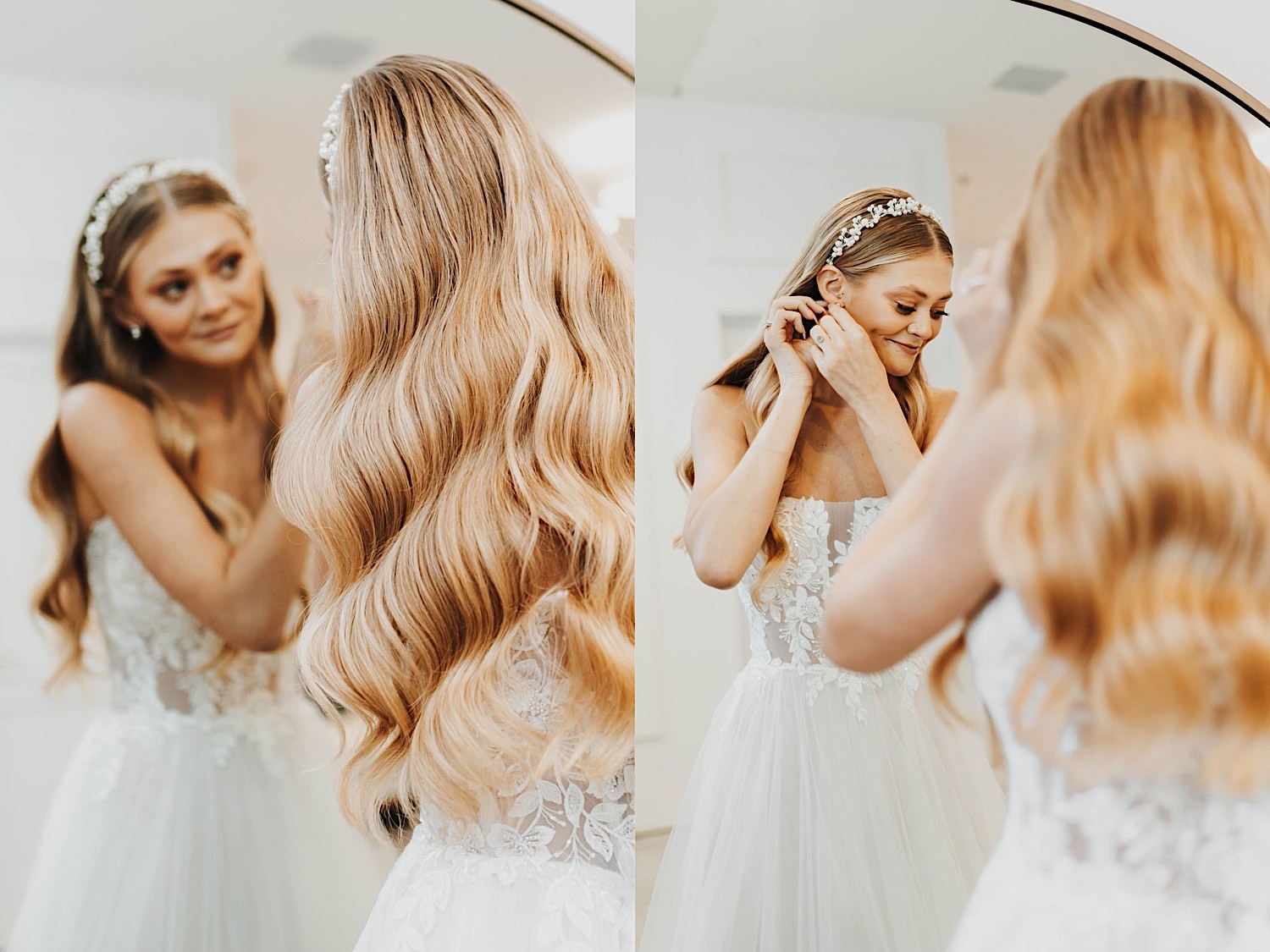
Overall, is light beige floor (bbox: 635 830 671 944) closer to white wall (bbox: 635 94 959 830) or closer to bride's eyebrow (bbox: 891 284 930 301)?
white wall (bbox: 635 94 959 830)


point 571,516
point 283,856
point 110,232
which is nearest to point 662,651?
point 571,516

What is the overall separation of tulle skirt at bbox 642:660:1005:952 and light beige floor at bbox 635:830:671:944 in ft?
0.14

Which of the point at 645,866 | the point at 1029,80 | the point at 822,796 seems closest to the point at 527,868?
the point at 645,866

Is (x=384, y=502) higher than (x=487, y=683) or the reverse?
higher

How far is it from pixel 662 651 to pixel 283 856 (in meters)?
0.61

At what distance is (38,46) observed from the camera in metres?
1.35

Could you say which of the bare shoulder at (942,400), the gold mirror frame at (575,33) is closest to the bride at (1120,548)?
the bare shoulder at (942,400)

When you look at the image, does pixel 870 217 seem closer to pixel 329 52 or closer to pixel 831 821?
pixel 831 821

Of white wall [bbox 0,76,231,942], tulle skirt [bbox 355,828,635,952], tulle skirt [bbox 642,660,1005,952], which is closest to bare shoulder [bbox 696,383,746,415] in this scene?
tulle skirt [bbox 642,660,1005,952]

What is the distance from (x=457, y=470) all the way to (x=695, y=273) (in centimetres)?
38

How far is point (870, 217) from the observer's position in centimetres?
116

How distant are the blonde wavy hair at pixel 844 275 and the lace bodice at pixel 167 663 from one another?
70 cm

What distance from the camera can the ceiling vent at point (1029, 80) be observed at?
1.19 meters

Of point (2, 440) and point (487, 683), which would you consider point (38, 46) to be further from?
point (487, 683)
